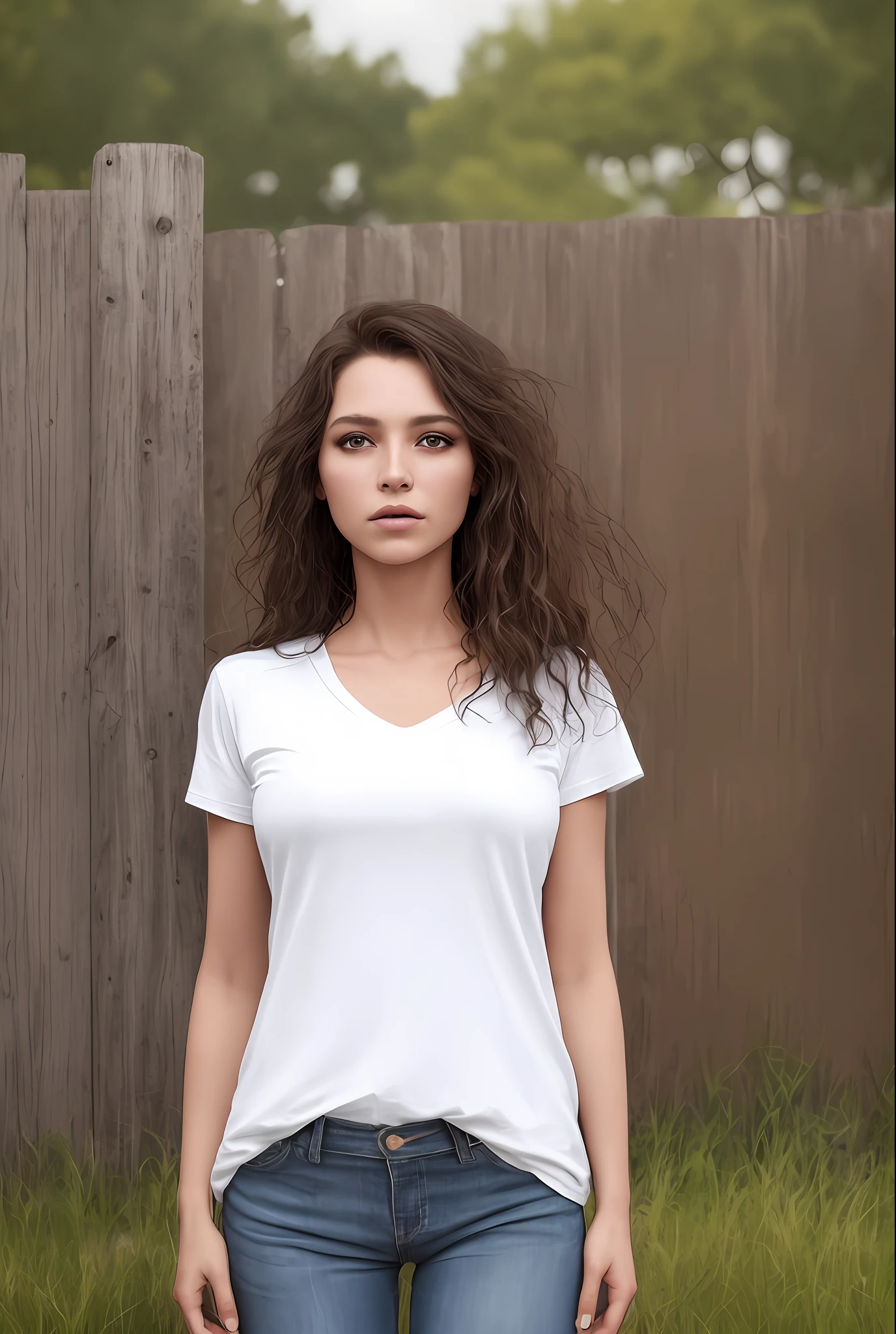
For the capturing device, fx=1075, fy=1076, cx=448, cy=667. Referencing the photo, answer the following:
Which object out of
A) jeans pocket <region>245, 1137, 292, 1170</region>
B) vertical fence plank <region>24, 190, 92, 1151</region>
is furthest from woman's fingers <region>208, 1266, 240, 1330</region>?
vertical fence plank <region>24, 190, 92, 1151</region>

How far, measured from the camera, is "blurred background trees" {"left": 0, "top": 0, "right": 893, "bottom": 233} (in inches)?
243

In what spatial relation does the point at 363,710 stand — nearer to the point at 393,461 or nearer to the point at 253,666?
the point at 253,666

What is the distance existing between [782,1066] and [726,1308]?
0.43 meters

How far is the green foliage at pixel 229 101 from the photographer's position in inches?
219

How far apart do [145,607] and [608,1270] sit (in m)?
1.26

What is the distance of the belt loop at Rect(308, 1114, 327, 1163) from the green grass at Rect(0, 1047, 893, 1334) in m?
0.85

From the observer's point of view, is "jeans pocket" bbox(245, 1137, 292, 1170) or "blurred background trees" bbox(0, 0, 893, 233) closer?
"jeans pocket" bbox(245, 1137, 292, 1170)

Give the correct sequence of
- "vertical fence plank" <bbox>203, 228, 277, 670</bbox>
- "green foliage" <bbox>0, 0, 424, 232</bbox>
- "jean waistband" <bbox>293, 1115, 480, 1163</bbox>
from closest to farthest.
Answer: "jean waistband" <bbox>293, 1115, 480, 1163</bbox> < "vertical fence plank" <bbox>203, 228, 277, 670</bbox> < "green foliage" <bbox>0, 0, 424, 232</bbox>

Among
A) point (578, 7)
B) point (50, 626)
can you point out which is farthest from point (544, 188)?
point (50, 626)

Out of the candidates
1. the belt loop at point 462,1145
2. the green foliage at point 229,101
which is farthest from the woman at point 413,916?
the green foliage at point 229,101

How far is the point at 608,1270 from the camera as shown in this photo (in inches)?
49.7

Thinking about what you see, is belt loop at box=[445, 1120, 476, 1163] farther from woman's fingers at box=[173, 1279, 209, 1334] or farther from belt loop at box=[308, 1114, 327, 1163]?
woman's fingers at box=[173, 1279, 209, 1334]

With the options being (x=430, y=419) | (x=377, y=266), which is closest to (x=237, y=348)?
(x=377, y=266)

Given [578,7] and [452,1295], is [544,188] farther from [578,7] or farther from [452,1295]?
[452,1295]
